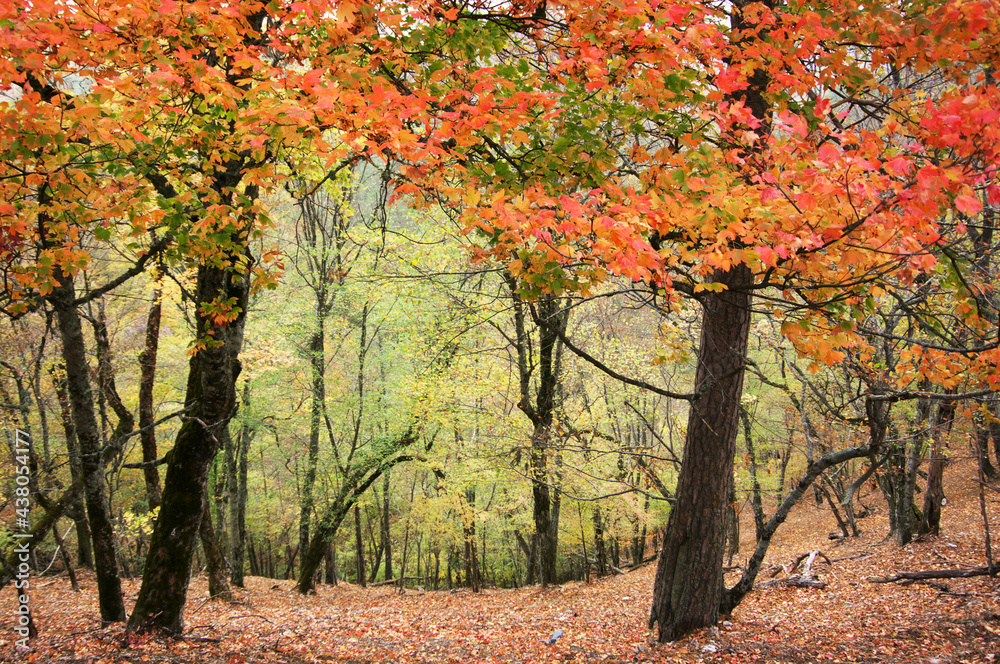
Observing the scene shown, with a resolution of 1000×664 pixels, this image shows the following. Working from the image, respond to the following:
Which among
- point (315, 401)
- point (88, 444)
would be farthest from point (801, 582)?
point (315, 401)

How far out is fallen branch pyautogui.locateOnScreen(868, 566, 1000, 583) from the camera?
6.68 metres

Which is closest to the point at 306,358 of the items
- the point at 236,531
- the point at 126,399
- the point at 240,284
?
the point at 236,531

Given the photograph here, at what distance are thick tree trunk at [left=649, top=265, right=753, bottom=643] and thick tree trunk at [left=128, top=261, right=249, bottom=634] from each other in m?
4.72

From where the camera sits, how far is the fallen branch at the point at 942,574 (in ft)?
21.9

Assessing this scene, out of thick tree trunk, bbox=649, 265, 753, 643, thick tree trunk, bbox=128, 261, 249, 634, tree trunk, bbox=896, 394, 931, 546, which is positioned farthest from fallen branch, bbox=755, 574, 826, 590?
thick tree trunk, bbox=128, 261, 249, 634

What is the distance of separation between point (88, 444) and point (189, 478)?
1781 millimetres

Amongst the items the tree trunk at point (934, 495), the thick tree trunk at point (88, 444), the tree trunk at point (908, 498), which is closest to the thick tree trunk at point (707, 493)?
the thick tree trunk at point (88, 444)

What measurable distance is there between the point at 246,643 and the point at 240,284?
3767 millimetres

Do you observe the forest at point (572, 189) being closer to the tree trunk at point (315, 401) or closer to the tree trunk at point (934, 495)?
the tree trunk at point (934, 495)

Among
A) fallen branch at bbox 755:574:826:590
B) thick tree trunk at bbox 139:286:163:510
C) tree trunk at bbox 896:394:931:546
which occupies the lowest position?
fallen branch at bbox 755:574:826:590

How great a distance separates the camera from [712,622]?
209 inches

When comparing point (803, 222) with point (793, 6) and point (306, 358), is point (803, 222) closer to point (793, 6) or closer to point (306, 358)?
point (793, 6)

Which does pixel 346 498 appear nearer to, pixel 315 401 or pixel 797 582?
pixel 315 401

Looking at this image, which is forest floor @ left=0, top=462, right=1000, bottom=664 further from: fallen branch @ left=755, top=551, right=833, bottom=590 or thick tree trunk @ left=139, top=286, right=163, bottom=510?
thick tree trunk @ left=139, top=286, right=163, bottom=510
